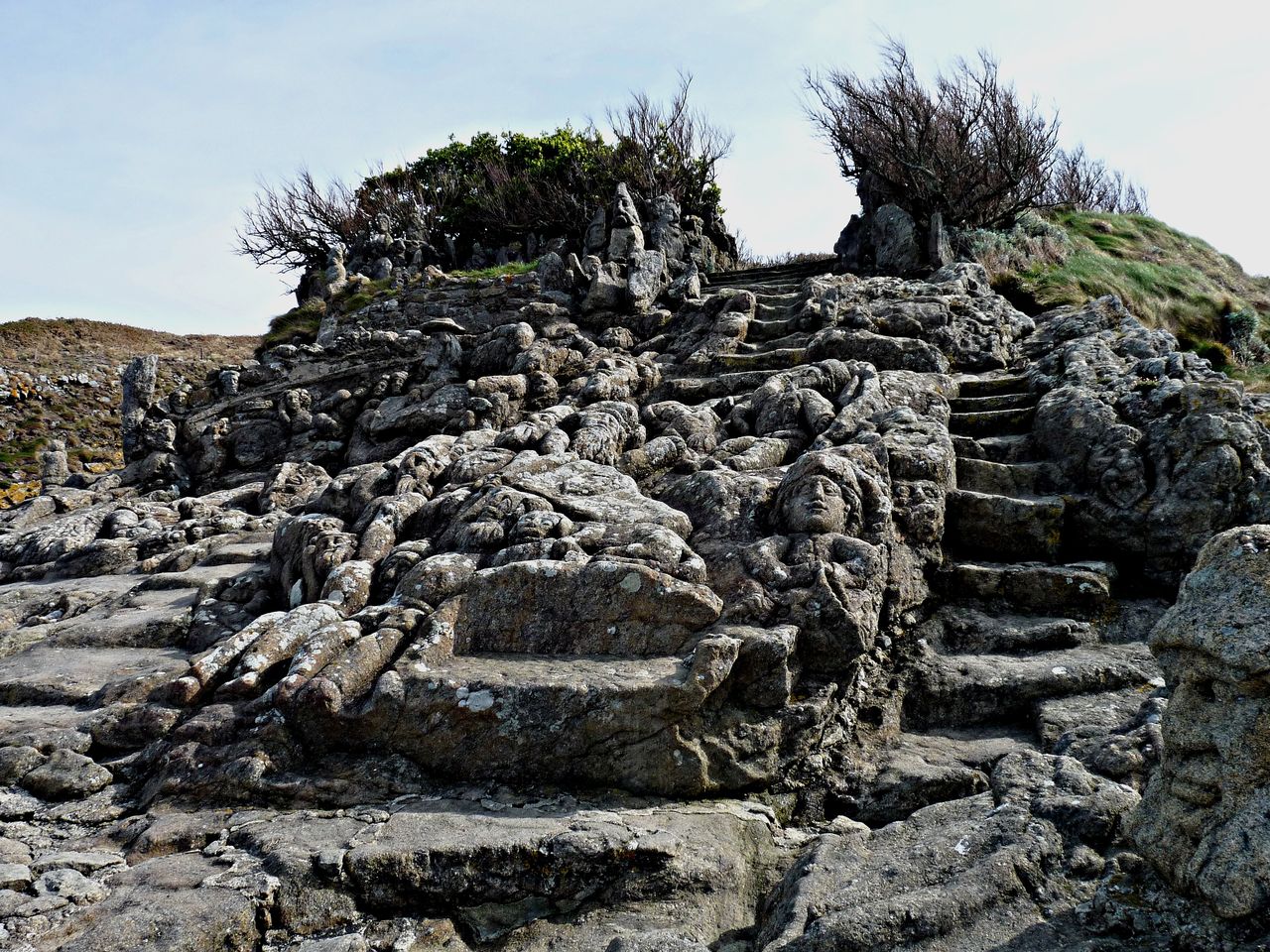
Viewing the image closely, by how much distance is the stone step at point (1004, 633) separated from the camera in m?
7.75

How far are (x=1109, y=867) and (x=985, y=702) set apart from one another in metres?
2.66

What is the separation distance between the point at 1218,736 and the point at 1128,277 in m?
16.8

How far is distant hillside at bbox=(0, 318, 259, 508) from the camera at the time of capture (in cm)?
2402

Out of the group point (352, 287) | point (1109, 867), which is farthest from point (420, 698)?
point (352, 287)

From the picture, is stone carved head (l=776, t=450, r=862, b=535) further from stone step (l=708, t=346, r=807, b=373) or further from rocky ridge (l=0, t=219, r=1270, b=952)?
stone step (l=708, t=346, r=807, b=373)

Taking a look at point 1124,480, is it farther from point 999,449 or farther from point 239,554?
point 239,554

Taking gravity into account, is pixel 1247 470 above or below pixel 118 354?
below

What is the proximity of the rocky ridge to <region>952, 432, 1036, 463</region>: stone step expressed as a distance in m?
0.04

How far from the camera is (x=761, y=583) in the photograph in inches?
283

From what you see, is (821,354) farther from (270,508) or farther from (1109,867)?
(1109,867)

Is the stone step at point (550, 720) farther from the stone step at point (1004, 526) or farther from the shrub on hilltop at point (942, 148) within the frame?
the shrub on hilltop at point (942, 148)

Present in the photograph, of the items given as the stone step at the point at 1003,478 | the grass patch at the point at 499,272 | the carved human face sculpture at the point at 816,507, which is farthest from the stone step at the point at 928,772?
the grass patch at the point at 499,272

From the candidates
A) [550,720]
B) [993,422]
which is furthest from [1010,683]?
[993,422]


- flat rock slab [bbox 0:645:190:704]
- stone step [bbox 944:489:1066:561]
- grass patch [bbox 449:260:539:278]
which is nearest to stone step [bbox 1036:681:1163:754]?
stone step [bbox 944:489:1066:561]
